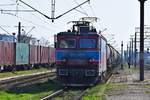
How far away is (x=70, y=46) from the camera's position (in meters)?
25.5

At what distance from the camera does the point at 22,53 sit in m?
53.9

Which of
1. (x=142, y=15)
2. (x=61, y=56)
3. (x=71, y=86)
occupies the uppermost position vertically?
(x=142, y=15)

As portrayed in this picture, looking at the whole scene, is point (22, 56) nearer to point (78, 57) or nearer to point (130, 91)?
point (78, 57)

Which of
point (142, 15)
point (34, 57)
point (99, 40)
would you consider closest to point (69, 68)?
point (99, 40)

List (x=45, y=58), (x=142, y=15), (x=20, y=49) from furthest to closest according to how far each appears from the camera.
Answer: (x=45, y=58)
(x=20, y=49)
(x=142, y=15)

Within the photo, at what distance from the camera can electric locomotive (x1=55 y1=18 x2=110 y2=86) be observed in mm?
24859

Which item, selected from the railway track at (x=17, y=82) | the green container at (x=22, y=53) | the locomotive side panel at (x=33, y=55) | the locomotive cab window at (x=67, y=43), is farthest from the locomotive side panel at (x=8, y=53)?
the locomotive cab window at (x=67, y=43)

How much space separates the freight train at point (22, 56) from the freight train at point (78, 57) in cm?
2047

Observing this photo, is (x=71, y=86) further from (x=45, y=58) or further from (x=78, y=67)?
(x=45, y=58)

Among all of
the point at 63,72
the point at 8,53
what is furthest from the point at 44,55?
the point at 63,72

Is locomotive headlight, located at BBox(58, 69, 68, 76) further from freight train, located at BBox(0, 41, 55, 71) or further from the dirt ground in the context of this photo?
freight train, located at BBox(0, 41, 55, 71)

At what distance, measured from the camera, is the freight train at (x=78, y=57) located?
2486 cm

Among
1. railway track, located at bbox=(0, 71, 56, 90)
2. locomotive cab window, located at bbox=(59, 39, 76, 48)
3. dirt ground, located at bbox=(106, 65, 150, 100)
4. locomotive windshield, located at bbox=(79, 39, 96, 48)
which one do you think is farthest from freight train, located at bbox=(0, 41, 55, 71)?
locomotive windshield, located at bbox=(79, 39, 96, 48)

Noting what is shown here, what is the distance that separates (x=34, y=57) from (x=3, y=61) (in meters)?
14.8
